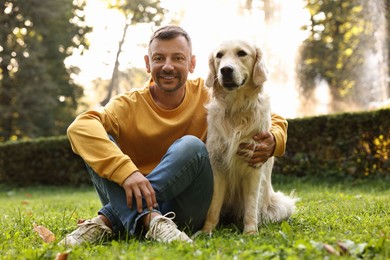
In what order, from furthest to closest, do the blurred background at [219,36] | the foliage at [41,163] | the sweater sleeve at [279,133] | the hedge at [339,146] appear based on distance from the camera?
the blurred background at [219,36] < the foliage at [41,163] < the hedge at [339,146] < the sweater sleeve at [279,133]

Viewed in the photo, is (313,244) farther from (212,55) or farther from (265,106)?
(212,55)

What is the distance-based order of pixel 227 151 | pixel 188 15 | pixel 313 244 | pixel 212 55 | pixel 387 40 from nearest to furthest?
1. pixel 313 244
2. pixel 227 151
3. pixel 212 55
4. pixel 387 40
5. pixel 188 15

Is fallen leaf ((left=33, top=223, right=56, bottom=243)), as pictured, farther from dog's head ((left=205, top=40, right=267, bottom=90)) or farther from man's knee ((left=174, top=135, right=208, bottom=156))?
dog's head ((left=205, top=40, right=267, bottom=90))

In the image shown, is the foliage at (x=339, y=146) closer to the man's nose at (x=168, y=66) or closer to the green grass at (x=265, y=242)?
the green grass at (x=265, y=242)

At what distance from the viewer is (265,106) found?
2.99m

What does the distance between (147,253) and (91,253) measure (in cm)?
31

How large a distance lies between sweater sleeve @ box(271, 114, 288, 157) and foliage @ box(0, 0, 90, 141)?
15.5 m

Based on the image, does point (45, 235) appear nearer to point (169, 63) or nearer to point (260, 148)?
point (169, 63)

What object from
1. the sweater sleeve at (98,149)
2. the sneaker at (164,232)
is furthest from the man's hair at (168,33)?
the sneaker at (164,232)

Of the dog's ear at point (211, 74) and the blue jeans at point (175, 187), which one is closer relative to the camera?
the blue jeans at point (175, 187)

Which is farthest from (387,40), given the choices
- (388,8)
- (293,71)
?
(293,71)

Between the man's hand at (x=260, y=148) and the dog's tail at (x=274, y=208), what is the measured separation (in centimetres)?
48

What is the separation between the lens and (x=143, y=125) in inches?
114

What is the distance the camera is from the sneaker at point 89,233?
242 cm
